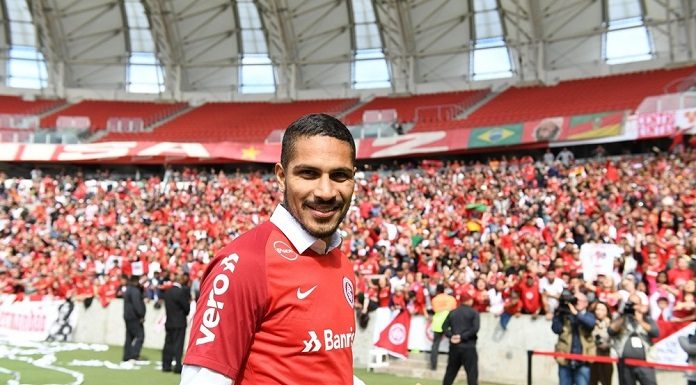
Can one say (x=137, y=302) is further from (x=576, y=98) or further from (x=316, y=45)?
(x=316, y=45)

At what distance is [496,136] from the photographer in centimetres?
3111

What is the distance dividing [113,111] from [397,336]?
108 ft

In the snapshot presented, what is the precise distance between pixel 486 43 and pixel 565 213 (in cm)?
2229

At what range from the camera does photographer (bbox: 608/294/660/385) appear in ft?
30.0

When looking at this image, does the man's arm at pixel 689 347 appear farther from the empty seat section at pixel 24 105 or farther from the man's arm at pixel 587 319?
the empty seat section at pixel 24 105

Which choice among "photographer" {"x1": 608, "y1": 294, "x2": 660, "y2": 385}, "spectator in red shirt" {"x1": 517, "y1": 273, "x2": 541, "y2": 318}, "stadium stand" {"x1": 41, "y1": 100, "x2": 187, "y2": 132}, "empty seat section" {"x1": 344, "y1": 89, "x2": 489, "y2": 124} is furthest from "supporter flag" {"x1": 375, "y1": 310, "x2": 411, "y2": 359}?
"stadium stand" {"x1": 41, "y1": 100, "x2": 187, "y2": 132}

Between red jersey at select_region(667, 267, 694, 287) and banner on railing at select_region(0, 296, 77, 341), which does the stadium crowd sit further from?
banner on railing at select_region(0, 296, 77, 341)

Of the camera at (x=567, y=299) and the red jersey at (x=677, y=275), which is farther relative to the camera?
the red jersey at (x=677, y=275)

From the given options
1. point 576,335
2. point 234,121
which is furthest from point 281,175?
point 234,121

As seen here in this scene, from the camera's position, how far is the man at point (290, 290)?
2254 millimetres

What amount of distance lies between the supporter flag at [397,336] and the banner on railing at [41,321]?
29.8 feet

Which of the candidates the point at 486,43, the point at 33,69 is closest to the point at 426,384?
the point at 486,43

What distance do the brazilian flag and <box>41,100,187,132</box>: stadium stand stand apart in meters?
19.2

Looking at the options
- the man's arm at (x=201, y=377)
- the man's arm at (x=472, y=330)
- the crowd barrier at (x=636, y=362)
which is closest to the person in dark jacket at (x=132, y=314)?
the man's arm at (x=472, y=330)
